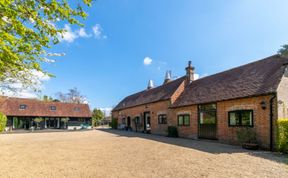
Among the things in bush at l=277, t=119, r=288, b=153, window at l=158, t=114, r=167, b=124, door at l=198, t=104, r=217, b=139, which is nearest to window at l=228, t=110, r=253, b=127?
door at l=198, t=104, r=217, b=139

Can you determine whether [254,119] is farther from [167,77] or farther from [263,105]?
[167,77]

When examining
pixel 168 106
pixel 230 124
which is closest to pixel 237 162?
pixel 230 124

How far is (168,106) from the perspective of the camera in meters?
20.4

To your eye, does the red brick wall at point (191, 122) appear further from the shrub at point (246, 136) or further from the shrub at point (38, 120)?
the shrub at point (38, 120)

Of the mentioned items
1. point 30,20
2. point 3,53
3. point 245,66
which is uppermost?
point 245,66

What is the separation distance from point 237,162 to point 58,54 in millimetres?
7359

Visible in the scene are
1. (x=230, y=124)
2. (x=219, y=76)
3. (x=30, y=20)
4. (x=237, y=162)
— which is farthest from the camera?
(x=219, y=76)

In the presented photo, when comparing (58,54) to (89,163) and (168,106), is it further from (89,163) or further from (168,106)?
(168,106)

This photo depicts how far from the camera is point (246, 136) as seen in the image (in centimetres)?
1148

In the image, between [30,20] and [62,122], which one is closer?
[30,20]

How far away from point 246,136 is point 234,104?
2.22 metres

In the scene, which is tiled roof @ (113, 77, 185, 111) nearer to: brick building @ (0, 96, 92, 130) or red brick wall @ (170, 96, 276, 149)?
red brick wall @ (170, 96, 276, 149)

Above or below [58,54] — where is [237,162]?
below

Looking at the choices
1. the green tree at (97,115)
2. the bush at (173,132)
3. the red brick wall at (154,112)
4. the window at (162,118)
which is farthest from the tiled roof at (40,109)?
the bush at (173,132)
